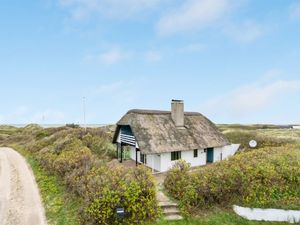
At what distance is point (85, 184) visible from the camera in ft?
50.8

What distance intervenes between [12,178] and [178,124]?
16.4 metres

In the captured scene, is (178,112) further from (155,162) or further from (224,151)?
(224,151)

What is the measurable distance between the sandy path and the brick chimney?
14.4 meters

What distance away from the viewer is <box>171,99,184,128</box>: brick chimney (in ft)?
86.6

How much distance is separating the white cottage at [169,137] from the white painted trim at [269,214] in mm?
8828

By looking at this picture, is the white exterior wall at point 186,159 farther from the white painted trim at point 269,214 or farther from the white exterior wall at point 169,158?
the white painted trim at point 269,214

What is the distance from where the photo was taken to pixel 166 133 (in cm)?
2419

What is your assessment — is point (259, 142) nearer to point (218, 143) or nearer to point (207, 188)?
point (218, 143)

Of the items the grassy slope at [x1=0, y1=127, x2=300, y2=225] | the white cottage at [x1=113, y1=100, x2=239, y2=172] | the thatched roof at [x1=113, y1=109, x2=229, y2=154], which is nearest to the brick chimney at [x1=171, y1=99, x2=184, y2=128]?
the white cottage at [x1=113, y1=100, x2=239, y2=172]

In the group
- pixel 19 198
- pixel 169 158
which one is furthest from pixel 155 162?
pixel 19 198

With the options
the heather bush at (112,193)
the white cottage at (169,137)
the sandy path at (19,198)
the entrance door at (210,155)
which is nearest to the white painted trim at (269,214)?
the heather bush at (112,193)

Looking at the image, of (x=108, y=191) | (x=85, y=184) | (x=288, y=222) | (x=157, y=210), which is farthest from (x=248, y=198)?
(x=85, y=184)

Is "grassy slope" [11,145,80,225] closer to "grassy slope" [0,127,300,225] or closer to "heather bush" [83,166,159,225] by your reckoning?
"grassy slope" [0,127,300,225]

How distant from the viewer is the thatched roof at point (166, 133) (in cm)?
2258
